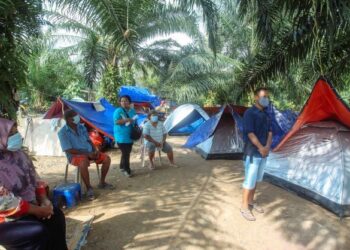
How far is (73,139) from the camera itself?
496cm

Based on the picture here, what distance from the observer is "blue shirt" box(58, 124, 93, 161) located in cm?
486

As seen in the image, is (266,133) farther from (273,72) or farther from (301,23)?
(273,72)

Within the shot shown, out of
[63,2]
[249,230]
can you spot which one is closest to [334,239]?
[249,230]

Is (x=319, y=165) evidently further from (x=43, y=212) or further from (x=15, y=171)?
(x=15, y=171)

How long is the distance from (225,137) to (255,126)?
3918 mm

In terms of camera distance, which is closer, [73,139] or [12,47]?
[12,47]

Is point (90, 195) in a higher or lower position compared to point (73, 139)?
lower

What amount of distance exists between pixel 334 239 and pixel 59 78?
19.1 metres

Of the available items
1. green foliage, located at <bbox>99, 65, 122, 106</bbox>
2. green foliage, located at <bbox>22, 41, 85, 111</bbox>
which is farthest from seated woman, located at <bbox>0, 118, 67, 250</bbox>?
green foliage, located at <bbox>22, 41, 85, 111</bbox>

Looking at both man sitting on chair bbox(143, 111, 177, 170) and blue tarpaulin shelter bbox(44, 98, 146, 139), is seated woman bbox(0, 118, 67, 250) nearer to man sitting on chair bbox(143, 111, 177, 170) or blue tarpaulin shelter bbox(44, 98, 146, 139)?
man sitting on chair bbox(143, 111, 177, 170)

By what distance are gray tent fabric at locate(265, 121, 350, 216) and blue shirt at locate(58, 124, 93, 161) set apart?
3.09 meters

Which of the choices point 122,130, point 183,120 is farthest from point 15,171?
point 183,120

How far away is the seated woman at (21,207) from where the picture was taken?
8.41 ft

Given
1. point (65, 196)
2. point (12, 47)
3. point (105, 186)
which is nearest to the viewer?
point (12, 47)
